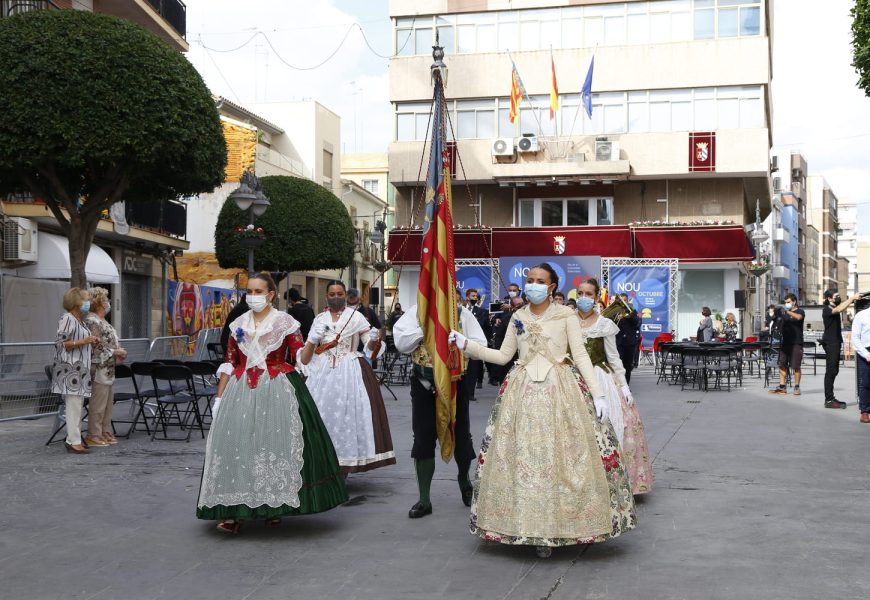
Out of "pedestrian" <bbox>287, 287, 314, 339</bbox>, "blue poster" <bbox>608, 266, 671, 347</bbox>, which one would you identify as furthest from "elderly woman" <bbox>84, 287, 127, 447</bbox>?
"blue poster" <bbox>608, 266, 671, 347</bbox>

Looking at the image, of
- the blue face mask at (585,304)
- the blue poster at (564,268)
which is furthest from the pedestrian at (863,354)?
the blue poster at (564,268)

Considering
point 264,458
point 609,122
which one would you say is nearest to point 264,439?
point 264,458

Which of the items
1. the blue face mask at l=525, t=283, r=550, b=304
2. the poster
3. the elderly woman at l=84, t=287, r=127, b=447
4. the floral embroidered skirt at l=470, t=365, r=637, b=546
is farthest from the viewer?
the poster

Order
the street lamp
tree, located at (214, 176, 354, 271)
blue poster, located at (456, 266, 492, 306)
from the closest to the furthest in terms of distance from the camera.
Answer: the street lamp < blue poster, located at (456, 266, 492, 306) < tree, located at (214, 176, 354, 271)

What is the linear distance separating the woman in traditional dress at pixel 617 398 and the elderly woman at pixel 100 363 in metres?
5.87

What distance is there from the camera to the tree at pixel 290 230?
3703 cm

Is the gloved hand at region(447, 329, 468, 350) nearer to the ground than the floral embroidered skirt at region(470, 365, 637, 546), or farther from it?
farther from it

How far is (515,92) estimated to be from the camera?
112 ft

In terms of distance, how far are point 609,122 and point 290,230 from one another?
1257cm

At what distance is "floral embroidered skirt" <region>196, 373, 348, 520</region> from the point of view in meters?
6.45

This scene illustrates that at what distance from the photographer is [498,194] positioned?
37.4 m

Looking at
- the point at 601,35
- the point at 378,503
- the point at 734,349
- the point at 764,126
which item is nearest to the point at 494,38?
the point at 601,35

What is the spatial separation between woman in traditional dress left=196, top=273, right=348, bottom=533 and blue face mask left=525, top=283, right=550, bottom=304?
5.57 feet

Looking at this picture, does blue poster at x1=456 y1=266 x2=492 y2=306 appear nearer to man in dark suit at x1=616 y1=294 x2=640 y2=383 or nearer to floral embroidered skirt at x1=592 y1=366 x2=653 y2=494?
man in dark suit at x1=616 y1=294 x2=640 y2=383
